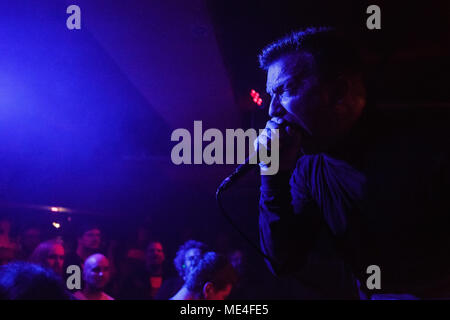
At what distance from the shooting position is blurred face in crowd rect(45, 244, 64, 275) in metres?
2.83

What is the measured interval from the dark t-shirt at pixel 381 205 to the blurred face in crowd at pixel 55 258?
2.42m

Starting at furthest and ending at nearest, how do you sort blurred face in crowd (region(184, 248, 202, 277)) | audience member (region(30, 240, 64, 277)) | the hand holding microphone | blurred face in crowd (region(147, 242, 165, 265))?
blurred face in crowd (region(147, 242, 165, 265)), audience member (region(30, 240, 64, 277)), blurred face in crowd (region(184, 248, 202, 277)), the hand holding microphone

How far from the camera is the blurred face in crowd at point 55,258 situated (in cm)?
283

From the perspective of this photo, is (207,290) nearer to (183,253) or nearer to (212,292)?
(212,292)

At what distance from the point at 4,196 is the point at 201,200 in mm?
3112

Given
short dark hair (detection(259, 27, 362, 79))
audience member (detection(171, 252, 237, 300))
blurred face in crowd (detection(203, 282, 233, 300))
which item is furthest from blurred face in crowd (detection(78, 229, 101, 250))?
short dark hair (detection(259, 27, 362, 79))

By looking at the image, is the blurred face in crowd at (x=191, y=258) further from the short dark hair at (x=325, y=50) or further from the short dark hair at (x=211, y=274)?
the short dark hair at (x=325, y=50)

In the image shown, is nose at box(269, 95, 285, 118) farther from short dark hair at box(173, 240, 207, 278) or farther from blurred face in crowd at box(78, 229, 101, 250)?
A: blurred face in crowd at box(78, 229, 101, 250)

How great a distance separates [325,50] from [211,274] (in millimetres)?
1583

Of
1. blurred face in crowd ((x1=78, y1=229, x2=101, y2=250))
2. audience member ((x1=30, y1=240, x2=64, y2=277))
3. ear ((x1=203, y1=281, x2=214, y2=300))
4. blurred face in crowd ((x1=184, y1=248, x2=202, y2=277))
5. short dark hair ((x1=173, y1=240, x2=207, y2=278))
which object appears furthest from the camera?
blurred face in crowd ((x1=78, y1=229, x2=101, y2=250))

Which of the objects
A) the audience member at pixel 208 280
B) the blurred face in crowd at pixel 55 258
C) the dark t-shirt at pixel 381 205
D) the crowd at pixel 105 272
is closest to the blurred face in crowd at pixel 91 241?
the crowd at pixel 105 272

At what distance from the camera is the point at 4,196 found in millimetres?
4652

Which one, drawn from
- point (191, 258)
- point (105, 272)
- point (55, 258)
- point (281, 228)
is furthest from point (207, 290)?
point (55, 258)
